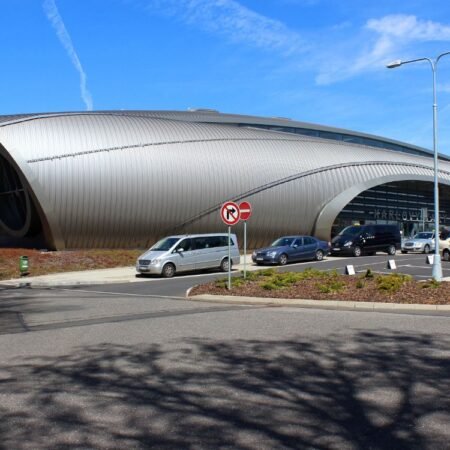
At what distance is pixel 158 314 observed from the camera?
492 inches

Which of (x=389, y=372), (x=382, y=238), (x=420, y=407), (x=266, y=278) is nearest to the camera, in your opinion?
(x=420, y=407)

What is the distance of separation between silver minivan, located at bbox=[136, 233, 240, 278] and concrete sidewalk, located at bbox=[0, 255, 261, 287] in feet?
2.57

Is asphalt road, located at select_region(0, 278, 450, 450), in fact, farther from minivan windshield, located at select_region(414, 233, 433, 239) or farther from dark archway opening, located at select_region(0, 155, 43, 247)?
minivan windshield, located at select_region(414, 233, 433, 239)

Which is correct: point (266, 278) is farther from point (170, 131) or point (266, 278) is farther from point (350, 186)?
point (350, 186)

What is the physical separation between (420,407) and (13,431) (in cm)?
366

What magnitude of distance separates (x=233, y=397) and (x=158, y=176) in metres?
29.8

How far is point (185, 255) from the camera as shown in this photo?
25.1 m

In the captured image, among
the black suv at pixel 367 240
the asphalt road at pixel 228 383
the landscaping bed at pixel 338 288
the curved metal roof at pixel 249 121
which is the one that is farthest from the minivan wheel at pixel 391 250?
the asphalt road at pixel 228 383

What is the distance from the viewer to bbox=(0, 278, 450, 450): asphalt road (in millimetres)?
4598

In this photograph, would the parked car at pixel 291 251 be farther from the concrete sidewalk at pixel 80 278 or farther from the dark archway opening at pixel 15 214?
the dark archway opening at pixel 15 214

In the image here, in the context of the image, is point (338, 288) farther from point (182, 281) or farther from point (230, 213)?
point (182, 281)

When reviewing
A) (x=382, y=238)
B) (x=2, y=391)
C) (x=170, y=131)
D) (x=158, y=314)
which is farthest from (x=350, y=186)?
(x=2, y=391)

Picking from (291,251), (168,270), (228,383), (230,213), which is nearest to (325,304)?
(230,213)

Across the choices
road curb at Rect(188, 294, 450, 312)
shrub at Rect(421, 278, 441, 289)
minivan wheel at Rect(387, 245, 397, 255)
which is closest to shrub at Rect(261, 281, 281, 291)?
road curb at Rect(188, 294, 450, 312)
